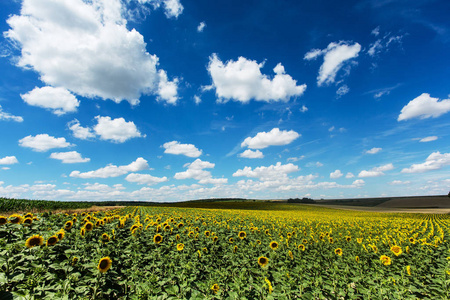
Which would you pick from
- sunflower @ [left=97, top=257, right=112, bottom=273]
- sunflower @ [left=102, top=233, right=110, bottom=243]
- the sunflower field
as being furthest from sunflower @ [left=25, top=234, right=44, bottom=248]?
sunflower @ [left=97, top=257, right=112, bottom=273]

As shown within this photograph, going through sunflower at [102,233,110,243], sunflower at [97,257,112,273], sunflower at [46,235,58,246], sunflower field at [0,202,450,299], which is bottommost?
sunflower field at [0,202,450,299]

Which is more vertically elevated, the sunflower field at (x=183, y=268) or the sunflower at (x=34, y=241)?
the sunflower at (x=34, y=241)

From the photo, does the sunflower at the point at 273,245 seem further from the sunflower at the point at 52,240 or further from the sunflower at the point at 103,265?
the sunflower at the point at 52,240

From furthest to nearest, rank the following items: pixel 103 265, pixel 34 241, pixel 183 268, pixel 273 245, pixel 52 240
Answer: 1. pixel 273 245
2. pixel 183 268
3. pixel 52 240
4. pixel 34 241
5. pixel 103 265

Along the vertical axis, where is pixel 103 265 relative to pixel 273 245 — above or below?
above

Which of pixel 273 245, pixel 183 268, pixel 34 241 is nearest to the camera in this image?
pixel 34 241

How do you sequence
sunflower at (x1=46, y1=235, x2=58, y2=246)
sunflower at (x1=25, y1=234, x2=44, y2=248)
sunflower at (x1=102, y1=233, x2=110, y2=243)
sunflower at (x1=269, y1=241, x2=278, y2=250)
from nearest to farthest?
sunflower at (x1=25, y1=234, x2=44, y2=248) < sunflower at (x1=46, y1=235, x2=58, y2=246) < sunflower at (x1=102, y1=233, x2=110, y2=243) < sunflower at (x1=269, y1=241, x2=278, y2=250)

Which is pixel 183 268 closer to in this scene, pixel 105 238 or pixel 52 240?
pixel 105 238

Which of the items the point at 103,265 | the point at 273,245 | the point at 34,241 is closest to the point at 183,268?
the point at 103,265

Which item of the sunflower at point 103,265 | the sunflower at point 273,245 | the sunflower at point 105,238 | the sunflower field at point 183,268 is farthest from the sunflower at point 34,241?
the sunflower at point 273,245

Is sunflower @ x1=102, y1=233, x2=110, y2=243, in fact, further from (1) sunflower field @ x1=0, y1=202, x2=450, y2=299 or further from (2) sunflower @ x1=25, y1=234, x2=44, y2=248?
(2) sunflower @ x1=25, y1=234, x2=44, y2=248

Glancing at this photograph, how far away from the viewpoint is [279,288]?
478 cm

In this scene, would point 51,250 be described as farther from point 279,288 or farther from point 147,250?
point 279,288

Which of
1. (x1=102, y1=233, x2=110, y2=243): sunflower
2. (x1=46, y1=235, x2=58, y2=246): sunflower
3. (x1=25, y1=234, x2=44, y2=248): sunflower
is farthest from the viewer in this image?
(x1=102, y1=233, x2=110, y2=243): sunflower
